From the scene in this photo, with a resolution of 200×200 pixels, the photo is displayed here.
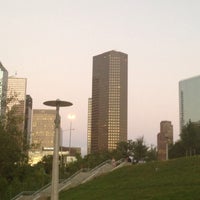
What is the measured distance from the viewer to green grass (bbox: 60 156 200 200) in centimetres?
2862

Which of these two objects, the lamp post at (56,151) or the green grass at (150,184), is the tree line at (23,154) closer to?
the green grass at (150,184)

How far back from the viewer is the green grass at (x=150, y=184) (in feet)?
93.9

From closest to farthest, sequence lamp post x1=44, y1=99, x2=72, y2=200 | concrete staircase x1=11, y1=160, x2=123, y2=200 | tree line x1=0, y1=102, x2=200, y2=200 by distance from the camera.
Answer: lamp post x1=44, y1=99, x2=72, y2=200
tree line x1=0, y1=102, x2=200, y2=200
concrete staircase x1=11, y1=160, x2=123, y2=200

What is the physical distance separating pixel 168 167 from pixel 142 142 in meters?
51.0

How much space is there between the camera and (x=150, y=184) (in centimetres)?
3406

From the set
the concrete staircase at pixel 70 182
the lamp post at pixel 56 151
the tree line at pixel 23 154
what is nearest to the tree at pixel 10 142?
the tree line at pixel 23 154

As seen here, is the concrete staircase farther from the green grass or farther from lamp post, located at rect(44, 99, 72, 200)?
lamp post, located at rect(44, 99, 72, 200)

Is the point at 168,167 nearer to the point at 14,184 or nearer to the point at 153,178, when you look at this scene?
the point at 153,178

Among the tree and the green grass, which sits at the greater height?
the tree

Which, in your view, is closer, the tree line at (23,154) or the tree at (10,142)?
the tree at (10,142)

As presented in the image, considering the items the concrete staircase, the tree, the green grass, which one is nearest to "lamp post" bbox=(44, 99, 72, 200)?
the green grass

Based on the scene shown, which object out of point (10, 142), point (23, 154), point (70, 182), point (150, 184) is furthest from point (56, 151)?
point (70, 182)

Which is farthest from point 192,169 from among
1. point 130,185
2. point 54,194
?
point 54,194

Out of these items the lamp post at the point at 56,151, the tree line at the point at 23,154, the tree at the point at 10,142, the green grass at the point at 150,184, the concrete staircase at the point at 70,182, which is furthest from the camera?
the concrete staircase at the point at 70,182
